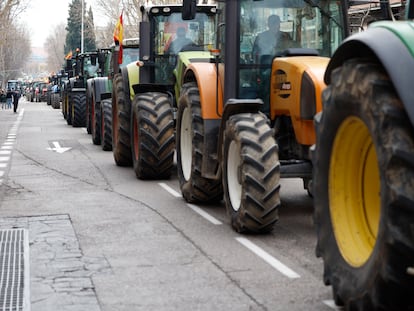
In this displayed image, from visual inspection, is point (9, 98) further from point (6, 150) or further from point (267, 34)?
point (267, 34)

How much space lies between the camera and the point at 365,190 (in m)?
5.00

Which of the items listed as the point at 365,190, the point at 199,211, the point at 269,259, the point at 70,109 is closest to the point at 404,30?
the point at 365,190

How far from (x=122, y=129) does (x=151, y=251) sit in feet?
22.3

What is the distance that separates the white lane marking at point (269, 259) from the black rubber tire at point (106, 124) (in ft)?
32.0

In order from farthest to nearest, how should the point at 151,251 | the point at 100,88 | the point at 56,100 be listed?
the point at 56,100
the point at 100,88
the point at 151,251

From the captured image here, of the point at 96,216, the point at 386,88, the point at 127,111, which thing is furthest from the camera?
the point at 127,111

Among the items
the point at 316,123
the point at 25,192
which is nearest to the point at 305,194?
the point at 25,192

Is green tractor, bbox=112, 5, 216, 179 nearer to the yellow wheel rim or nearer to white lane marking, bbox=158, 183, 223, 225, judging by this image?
white lane marking, bbox=158, 183, 223, 225

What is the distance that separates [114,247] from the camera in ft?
25.3

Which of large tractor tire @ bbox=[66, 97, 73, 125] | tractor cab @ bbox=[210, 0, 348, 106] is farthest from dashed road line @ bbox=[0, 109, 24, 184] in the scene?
tractor cab @ bbox=[210, 0, 348, 106]

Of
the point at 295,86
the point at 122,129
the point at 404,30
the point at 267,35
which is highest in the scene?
the point at 267,35

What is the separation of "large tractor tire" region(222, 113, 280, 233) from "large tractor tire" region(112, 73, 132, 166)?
20.1 feet

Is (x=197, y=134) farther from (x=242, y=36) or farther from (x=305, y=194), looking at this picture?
(x=305, y=194)

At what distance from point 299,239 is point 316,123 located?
3024 mm
